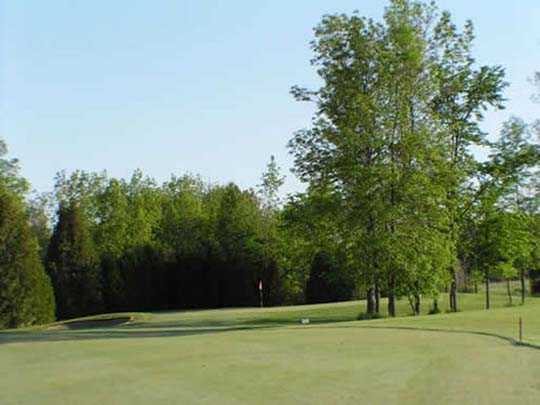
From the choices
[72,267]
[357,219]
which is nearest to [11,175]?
[72,267]

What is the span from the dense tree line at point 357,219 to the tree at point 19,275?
0.07 m

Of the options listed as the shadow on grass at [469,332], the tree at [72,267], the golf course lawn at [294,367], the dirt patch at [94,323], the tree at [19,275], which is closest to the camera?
the golf course lawn at [294,367]

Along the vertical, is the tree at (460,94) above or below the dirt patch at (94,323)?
above

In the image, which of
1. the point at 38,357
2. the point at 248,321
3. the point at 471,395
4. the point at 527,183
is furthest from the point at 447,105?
the point at 471,395

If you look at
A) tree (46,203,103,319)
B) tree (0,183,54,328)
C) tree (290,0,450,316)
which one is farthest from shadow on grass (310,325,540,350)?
tree (46,203,103,319)

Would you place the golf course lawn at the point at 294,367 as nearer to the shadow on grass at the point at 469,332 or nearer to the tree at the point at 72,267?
the shadow on grass at the point at 469,332

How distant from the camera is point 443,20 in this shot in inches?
1596

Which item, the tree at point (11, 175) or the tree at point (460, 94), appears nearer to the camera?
the tree at point (460, 94)

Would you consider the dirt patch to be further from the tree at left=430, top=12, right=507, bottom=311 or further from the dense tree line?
the tree at left=430, top=12, right=507, bottom=311

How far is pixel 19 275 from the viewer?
38.9 metres

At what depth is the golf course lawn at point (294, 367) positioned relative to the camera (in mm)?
11328

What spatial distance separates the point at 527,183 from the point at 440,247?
1524 cm

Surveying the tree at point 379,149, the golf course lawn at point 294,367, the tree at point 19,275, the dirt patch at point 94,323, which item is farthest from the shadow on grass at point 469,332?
the tree at point 19,275

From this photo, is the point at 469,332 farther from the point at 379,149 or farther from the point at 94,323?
the point at 94,323
